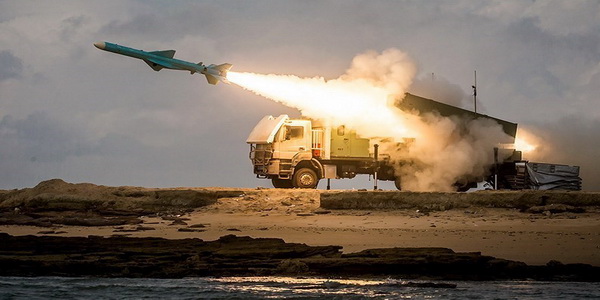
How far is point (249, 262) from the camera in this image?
1898 centimetres

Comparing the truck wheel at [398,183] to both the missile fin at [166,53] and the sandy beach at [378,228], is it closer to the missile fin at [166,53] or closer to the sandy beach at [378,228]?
the sandy beach at [378,228]

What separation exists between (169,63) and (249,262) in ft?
59.2

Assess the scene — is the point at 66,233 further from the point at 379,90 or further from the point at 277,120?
the point at 379,90

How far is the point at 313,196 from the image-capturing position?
31.5 meters

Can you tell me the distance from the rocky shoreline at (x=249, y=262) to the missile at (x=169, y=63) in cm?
1480

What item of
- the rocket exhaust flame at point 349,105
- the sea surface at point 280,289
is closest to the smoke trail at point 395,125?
the rocket exhaust flame at point 349,105

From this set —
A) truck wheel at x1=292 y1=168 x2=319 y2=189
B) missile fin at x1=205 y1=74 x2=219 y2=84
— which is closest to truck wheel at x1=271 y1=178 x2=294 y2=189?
truck wheel at x1=292 y1=168 x2=319 y2=189

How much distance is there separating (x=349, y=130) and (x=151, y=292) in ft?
70.7

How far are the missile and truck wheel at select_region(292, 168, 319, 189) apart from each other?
16.2 feet

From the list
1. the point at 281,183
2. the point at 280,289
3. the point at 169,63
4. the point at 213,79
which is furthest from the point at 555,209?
the point at 169,63

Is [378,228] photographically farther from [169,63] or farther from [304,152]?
[169,63]

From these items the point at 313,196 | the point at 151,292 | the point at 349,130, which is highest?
the point at 349,130

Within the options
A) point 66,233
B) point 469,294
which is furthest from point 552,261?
point 66,233

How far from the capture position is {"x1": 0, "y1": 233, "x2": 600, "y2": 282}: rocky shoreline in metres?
18.1
